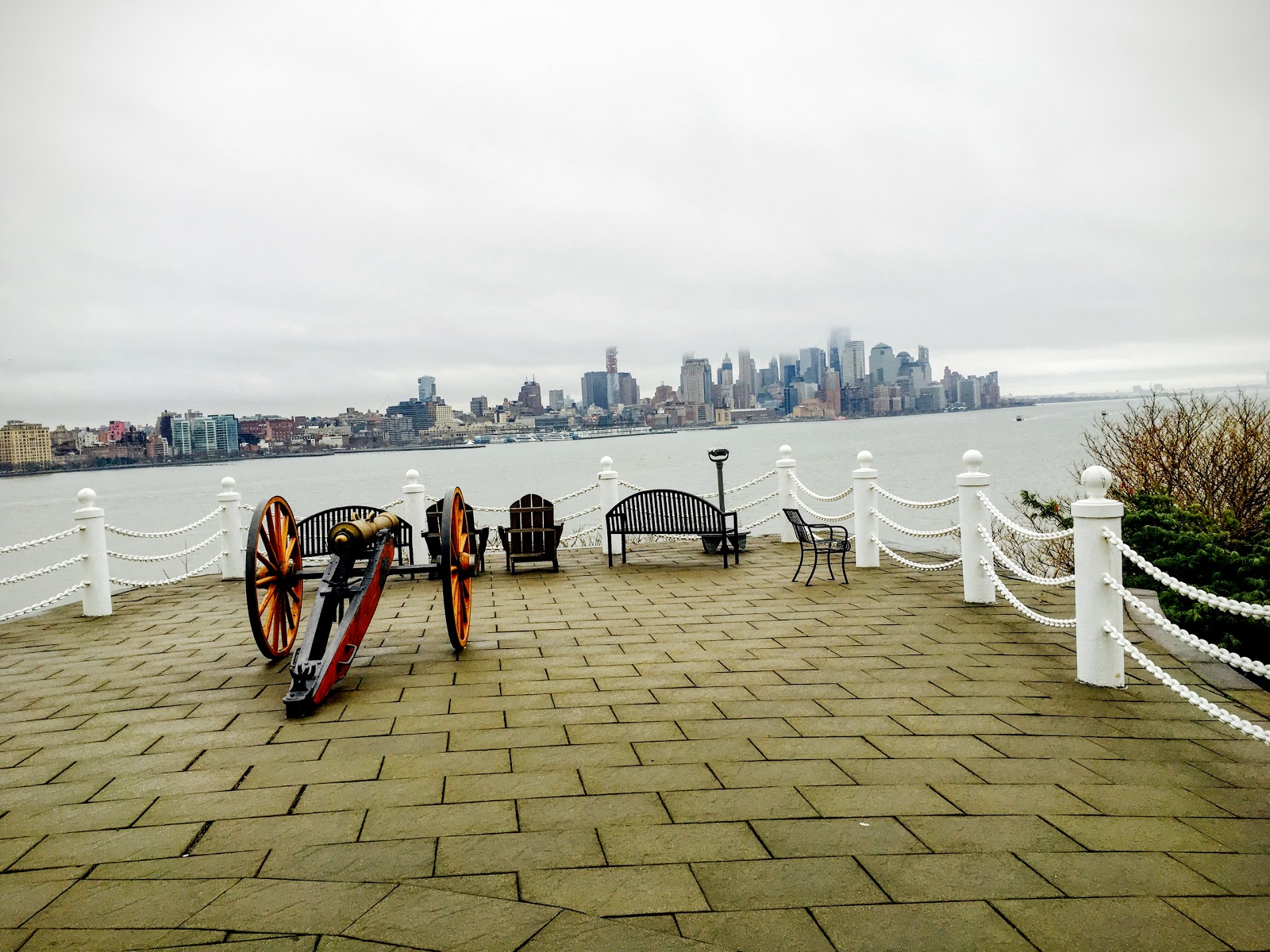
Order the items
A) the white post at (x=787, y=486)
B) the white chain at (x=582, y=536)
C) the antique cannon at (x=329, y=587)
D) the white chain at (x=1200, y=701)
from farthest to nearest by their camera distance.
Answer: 1. the white chain at (x=582, y=536)
2. the white post at (x=787, y=486)
3. the antique cannon at (x=329, y=587)
4. the white chain at (x=1200, y=701)

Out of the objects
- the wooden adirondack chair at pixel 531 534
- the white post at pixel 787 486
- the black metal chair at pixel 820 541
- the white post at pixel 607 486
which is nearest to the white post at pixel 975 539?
the black metal chair at pixel 820 541

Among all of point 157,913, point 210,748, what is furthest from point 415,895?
point 210,748

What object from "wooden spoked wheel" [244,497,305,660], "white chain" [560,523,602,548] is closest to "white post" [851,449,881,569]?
"white chain" [560,523,602,548]

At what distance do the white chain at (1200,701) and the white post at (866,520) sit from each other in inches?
190

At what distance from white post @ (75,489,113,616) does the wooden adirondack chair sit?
4.00 meters

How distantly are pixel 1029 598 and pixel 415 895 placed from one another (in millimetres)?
6226

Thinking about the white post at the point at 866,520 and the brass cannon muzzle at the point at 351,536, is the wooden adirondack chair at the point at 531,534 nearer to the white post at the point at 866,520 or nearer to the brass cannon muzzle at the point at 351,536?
the white post at the point at 866,520

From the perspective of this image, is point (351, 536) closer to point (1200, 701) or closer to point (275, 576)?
point (275, 576)

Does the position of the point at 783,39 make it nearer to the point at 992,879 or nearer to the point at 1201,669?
the point at 1201,669

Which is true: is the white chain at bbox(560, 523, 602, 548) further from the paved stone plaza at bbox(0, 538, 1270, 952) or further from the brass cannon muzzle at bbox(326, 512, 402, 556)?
the paved stone plaza at bbox(0, 538, 1270, 952)

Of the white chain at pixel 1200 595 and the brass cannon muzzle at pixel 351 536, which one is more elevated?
the brass cannon muzzle at pixel 351 536

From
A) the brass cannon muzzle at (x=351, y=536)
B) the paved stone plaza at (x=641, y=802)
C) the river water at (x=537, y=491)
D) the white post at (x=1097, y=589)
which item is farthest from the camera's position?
the river water at (x=537, y=491)

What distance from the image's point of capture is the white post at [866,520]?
9938 millimetres

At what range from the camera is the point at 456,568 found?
20.6ft
